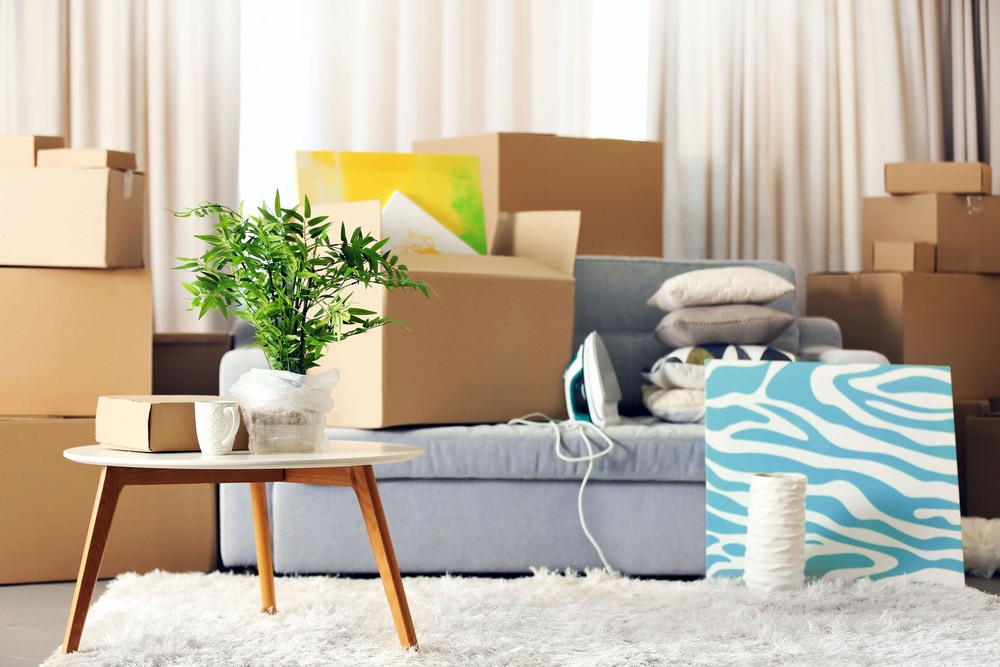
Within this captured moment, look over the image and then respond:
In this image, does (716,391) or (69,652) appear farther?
(716,391)

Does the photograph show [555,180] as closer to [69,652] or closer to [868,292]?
[868,292]

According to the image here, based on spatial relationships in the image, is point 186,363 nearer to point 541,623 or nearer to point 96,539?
point 96,539

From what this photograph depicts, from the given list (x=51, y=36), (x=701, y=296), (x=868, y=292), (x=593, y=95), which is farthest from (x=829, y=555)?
(x=51, y=36)

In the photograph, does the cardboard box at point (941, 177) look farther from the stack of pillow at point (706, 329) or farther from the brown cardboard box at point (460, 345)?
the brown cardboard box at point (460, 345)

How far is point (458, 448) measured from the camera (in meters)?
2.35

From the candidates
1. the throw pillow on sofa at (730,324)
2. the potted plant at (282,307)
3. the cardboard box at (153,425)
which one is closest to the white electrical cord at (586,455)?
the throw pillow on sofa at (730,324)

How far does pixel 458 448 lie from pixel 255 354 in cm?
53

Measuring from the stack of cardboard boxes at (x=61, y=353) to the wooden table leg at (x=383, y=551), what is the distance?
93cm

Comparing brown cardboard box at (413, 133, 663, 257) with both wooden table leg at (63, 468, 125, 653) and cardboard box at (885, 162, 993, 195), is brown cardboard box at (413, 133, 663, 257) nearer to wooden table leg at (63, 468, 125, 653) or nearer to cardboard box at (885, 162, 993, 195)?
cardboard box at (885, 162, 993, 195)

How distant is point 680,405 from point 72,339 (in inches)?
57.0

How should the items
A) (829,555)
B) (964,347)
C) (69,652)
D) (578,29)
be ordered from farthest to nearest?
(578,29), (964,347), (829,555), (69,652)

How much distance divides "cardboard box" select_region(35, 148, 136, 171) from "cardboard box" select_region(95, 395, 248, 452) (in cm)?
89

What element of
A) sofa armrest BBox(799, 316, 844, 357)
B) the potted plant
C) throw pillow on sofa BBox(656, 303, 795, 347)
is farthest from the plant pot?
sofa armrest BBox(799, 316, 844, 357)

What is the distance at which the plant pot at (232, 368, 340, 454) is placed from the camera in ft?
5.49
